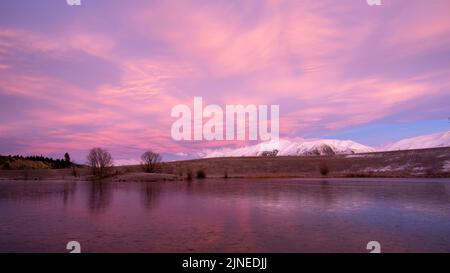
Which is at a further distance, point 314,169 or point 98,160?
point 314,169

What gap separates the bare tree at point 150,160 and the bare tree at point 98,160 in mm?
9877

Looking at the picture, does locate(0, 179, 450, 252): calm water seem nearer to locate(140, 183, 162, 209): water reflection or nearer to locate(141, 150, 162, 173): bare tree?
locate(140, 183, 162, 209): water reflection

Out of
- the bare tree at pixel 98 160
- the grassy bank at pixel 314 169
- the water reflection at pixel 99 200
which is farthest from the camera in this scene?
the bare tree at pixel 98 160

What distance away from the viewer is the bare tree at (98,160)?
9162cm

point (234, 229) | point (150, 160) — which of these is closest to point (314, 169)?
point (150, 160)

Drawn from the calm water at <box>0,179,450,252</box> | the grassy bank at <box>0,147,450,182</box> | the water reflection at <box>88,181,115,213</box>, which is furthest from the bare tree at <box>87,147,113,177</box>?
the calm water at <box>0,179,450,252</box>

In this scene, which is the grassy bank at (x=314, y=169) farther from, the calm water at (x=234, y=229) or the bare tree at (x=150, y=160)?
the calm water at (x=234, y=229)

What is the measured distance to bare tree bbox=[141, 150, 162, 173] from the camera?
94.8 meters

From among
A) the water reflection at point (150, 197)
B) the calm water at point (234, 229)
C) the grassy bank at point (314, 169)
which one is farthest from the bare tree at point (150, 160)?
the calm water at point (234, 229)

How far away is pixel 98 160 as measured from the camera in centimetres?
9262

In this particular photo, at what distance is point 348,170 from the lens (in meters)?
100

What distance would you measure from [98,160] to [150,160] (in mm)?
13668

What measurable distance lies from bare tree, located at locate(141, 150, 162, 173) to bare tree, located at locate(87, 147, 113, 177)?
389 inches

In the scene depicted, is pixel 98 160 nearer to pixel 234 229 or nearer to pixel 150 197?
pixel 150 197
